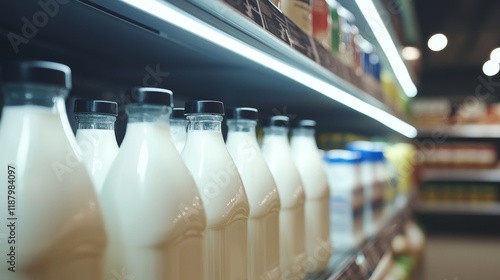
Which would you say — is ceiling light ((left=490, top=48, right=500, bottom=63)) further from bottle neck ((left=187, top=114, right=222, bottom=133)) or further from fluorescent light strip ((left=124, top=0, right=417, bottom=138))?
bottle neck ((left=187, top=114, right=222, bottom=133))

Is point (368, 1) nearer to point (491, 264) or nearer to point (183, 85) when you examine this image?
point (183, 85)

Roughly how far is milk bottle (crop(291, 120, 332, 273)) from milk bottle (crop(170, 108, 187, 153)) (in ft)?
1.61

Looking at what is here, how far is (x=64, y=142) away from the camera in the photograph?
1.70 feet

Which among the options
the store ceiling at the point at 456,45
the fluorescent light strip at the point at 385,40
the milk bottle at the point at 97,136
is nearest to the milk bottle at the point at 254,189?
the milk bottle at the point at 97,136

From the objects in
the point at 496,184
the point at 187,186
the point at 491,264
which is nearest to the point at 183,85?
the point at 187,186

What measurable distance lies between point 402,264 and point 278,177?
2196 millimetres

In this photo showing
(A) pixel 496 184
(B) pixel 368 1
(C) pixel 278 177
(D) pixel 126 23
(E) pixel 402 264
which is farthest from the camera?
(A) pixel 496 184

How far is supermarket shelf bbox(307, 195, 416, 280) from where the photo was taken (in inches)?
54.9

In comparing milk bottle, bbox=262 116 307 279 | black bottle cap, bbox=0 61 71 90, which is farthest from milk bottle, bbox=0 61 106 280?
→ milk bottle, bbox=262 116 307 279

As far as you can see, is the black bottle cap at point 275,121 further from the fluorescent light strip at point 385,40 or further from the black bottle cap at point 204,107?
the fluorescent light strip at point 385,40

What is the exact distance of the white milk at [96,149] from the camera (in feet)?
2.30

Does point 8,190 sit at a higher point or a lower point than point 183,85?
lower

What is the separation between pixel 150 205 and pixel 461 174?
5990mm

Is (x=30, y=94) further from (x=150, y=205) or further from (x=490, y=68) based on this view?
(x=490, y=68)
